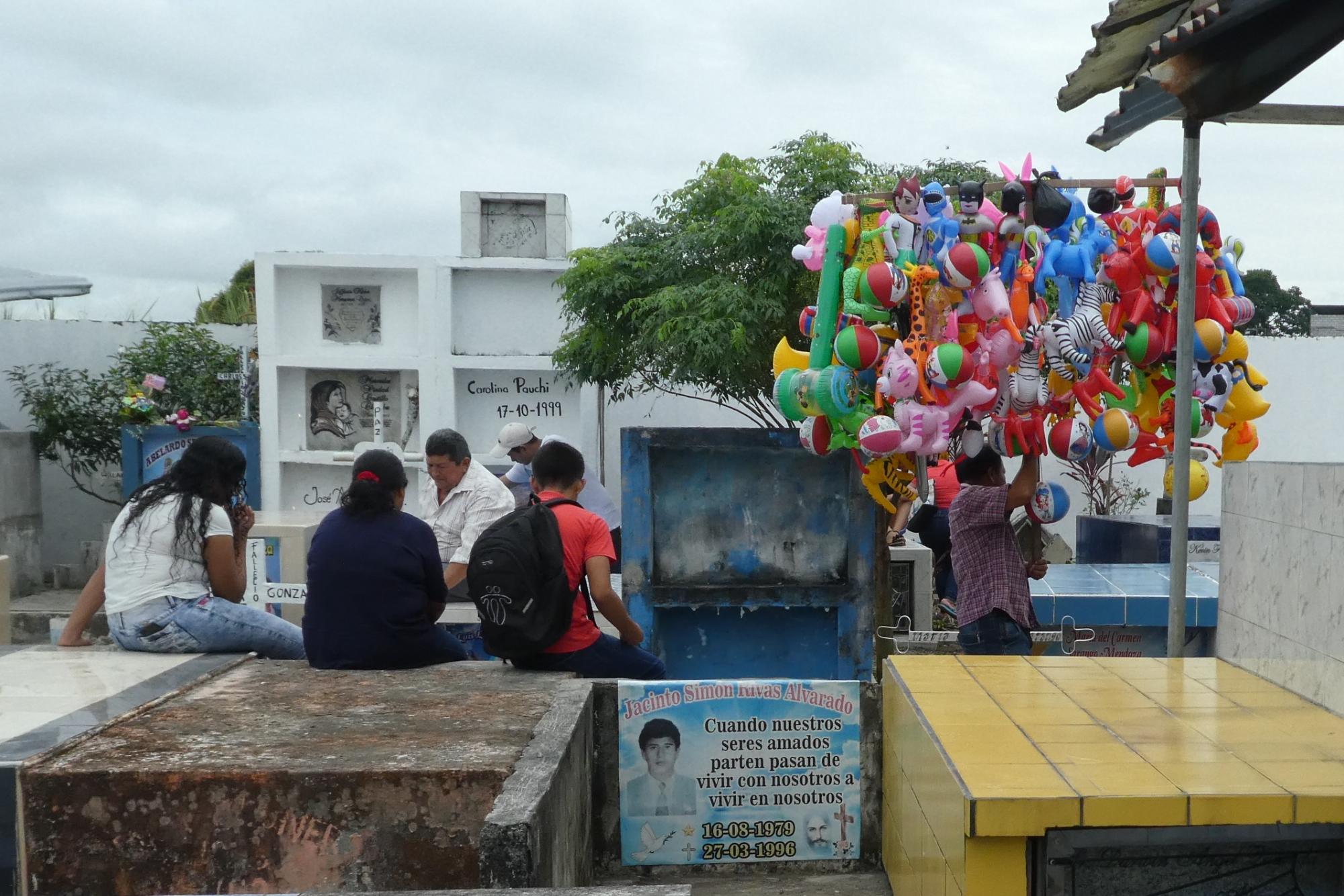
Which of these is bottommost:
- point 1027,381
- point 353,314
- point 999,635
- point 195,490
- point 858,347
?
point 999,635

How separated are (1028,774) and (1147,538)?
18.5ft

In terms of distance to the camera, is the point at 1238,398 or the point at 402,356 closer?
the point at 1238,398

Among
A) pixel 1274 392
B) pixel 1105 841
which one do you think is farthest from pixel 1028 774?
pixel 1274 392

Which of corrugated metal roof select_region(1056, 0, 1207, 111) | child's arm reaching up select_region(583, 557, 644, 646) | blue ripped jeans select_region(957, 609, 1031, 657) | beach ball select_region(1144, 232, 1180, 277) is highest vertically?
corrugated metal roof select_region(1056, 0, 1207, 111)

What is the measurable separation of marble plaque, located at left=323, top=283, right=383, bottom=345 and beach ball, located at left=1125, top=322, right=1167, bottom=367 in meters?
9.31

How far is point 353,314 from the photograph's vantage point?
1260 centimetres

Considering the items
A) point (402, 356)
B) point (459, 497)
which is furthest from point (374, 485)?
point (402, 356)

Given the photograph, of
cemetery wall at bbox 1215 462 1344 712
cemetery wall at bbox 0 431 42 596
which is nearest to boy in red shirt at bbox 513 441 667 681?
cemetery wall at bbox 1215 462 1344 712

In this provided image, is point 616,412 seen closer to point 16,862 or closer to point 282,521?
point 282,521

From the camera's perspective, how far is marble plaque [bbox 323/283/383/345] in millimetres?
12555

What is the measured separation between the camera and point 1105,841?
2.43 m

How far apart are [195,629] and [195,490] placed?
559 millimetres

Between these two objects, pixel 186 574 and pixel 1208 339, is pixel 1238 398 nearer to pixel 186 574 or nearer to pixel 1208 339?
pixel 1208 339

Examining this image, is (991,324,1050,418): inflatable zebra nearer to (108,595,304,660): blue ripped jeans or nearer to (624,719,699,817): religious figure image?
(624,719,699,817): religious figure image
